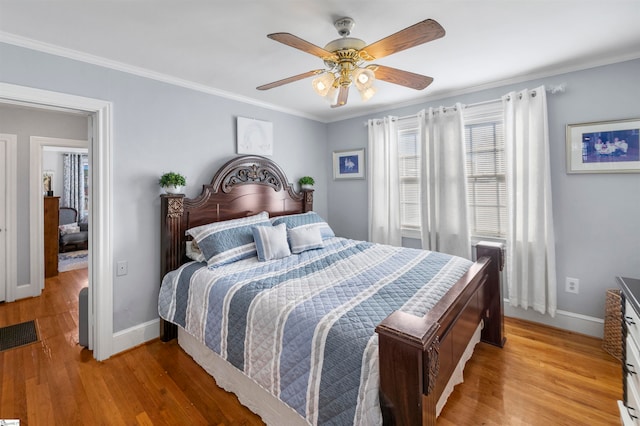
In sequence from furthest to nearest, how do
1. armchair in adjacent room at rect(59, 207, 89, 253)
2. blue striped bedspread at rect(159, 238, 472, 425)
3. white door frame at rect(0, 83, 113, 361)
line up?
1. armchair in adjacent room at rect(59, 207, 89, 253)
2. white door frame at rect(0, 83, 113, 361)
3. blue striped bedspread at rect(159, 238, 472, 425)

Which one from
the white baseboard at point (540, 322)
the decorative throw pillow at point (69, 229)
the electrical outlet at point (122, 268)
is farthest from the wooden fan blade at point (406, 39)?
the decorative throw pillow at point (69, 229)

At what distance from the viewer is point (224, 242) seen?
245cm

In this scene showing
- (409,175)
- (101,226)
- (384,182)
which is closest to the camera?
(101,226)

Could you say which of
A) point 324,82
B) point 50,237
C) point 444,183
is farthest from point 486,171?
point 50,237

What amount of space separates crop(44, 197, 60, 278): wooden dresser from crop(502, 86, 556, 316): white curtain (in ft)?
20.9

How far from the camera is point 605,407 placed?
1729 mm

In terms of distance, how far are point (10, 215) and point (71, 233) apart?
10.0 feet

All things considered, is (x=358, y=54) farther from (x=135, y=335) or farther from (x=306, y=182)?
(x=135, y=335)

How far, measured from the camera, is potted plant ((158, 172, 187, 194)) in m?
2.50

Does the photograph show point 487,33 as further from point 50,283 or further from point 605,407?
point 50,283

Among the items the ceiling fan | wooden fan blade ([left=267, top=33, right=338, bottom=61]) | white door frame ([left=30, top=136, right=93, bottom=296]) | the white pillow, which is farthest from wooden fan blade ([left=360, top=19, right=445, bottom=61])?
white door frame ([left=30, top=136, right=93, bottom=296])

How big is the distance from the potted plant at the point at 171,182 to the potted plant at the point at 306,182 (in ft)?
5.34

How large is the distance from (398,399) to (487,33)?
2325 mm

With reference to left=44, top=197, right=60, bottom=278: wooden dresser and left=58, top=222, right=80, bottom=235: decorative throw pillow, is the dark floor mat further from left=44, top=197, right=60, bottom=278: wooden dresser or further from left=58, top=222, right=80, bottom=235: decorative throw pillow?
left=58, top=222, right=80, bottom=235: decorative throw pillow
